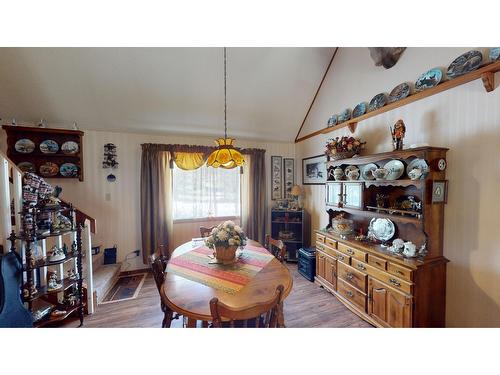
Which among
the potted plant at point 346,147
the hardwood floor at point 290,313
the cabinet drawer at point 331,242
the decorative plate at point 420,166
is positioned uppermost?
the potted plant at point 346,147

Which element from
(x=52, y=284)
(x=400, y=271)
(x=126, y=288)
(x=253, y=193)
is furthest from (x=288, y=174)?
(x=52, y=284)

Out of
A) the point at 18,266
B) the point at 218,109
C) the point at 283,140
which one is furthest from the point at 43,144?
the point at 283,140

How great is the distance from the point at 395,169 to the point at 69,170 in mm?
4302

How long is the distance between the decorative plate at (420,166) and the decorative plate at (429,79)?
0.72 metres

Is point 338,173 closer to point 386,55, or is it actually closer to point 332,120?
point 332,120

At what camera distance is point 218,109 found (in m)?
3.27

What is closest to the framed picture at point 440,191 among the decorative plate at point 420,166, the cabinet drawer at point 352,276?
the decorative plate at point 420,166

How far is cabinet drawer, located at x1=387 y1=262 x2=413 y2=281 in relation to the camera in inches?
65.1

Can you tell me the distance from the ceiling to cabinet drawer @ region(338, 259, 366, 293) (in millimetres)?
2657

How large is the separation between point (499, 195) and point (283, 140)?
302 cm

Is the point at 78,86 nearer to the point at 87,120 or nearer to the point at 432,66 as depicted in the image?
the point at 87,120

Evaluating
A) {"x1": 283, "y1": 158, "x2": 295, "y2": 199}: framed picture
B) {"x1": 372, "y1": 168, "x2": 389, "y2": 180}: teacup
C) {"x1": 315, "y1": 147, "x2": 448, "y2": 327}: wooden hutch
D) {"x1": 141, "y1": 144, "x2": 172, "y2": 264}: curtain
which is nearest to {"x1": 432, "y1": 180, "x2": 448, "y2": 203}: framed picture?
{"x1": 315, "y1": 147, "x2": 448, "y2": 327}: wooden hutch

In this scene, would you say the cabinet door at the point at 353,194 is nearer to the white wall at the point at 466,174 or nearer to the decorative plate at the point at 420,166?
the decorative plate at the point at 420,166

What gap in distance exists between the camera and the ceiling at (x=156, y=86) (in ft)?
7.99
